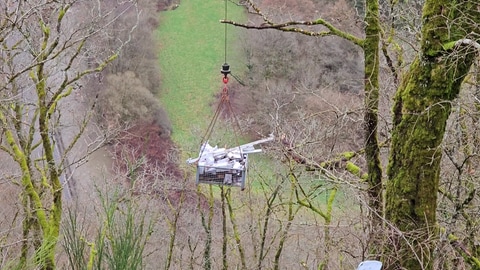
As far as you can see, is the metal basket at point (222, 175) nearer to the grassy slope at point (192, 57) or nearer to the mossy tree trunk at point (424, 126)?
the mossy tree trunk at point (424, 126)

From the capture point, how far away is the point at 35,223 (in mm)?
7977

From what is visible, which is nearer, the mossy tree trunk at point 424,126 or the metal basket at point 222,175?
the mossy tree trunk at point 424,126

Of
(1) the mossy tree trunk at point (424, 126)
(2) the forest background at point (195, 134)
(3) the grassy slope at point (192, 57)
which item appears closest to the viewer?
(1) the mossy tree trunk at point (424, 126)

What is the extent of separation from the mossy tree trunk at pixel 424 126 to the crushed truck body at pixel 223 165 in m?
1.10

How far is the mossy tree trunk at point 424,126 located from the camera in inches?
137

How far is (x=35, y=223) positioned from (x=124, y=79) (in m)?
6.50

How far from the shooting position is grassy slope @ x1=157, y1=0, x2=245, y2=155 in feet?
51.3

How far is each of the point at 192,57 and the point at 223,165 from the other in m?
12.9

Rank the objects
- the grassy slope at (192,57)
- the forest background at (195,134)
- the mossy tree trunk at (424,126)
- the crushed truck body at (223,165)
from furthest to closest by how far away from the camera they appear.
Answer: the grassy slope at (192,57) < the forest background at (195,134) < the crushed truck body at (223,165) < the mossy tree trunk at (424,126)

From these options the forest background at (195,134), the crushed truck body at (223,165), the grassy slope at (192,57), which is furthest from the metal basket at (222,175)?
the grassy slope at (192,57)

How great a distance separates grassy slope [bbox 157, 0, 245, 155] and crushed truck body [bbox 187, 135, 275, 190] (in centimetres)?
1024

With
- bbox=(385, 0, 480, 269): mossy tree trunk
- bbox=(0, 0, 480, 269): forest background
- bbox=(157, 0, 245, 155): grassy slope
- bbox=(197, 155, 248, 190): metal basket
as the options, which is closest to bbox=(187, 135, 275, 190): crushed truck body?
bbox=(197, 155, 248, 190): metal basket

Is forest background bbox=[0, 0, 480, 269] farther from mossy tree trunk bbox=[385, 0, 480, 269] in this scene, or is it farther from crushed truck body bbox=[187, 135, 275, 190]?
mossy tree trunk bbox=[385, 0, 480, 269]

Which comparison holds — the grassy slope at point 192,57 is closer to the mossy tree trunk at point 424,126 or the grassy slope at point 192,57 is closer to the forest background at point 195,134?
the forest background at point 195,134
